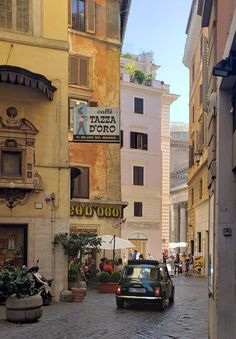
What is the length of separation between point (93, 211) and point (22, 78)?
1563 centimetres

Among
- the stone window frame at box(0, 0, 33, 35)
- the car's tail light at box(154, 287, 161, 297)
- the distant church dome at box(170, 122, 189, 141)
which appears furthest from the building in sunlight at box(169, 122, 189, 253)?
the car's tail light at box(154, 287, 161, 297)

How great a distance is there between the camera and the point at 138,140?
168 ft

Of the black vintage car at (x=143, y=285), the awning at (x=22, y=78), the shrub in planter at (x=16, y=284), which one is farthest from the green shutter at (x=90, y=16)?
the shrub in planter at (x=16, y=284)

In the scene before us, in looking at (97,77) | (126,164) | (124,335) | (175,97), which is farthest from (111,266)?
(175,97)

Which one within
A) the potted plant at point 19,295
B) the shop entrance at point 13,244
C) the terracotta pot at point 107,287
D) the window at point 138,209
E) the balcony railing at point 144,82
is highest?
the balcony railing at point 144,82

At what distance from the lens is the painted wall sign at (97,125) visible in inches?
754

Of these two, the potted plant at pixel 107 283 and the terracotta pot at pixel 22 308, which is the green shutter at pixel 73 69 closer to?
the potted plant at pixel 107 283

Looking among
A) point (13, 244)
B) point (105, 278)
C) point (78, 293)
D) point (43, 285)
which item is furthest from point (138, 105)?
point (43, 285)

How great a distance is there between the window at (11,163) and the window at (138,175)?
30897 mm

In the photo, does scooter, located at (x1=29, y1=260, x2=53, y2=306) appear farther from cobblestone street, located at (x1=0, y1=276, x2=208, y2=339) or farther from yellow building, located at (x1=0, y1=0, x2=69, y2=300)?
yellow building, located at (x1=0, y1=0, x2=69, y2=300)

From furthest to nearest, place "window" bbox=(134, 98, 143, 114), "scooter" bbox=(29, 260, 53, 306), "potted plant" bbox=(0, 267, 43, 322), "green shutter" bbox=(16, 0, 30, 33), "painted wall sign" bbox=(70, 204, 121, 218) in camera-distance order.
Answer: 1. "window" bbox=(134, 98, 143, 114)
2. "painted wall sign" bbox=(70, 204, 121, 218)
3. "green shutter" bbox=(16, 0, 30, 33)
4. "scooter" bbox=(29, 260, 53, 306)
5. "potted plant" bbox=(0, 267, 43, 322)

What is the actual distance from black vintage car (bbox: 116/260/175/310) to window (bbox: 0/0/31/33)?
870 cm

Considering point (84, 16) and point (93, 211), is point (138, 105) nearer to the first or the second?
point (84, 16)

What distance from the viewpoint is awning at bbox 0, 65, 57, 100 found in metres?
18.8
